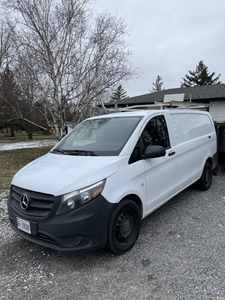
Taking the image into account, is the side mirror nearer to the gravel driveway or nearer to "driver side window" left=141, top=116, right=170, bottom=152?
"driver side window" left=141, top=116, right=170, bottom=152

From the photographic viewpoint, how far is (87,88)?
27.2ft

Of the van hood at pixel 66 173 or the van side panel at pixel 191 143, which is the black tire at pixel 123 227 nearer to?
the van hood at pixel 66 173

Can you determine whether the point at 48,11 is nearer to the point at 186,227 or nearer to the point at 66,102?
the point at 66,102

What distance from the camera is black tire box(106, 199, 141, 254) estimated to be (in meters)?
2.45

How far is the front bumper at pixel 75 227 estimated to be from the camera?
7.25 ft

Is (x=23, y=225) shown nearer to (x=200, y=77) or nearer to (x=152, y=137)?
(x=152, y=137)

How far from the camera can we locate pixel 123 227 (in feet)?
8.71

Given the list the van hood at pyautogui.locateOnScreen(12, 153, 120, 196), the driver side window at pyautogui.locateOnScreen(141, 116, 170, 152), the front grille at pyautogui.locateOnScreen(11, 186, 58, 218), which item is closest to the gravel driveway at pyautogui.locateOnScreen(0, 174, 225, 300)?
the front grille at pyautogui.locateOnScreen(11, 186, 58, 218)

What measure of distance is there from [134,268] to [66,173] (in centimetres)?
138

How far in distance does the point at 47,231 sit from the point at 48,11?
27.0ft

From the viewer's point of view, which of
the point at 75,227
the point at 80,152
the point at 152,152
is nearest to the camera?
the point at 75,227

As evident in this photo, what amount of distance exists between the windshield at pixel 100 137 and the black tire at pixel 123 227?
720 millimetres

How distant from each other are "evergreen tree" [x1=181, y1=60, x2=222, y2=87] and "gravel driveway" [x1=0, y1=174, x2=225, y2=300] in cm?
4150

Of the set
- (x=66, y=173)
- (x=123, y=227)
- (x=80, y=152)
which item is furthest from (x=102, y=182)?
(x=80, y=152)
